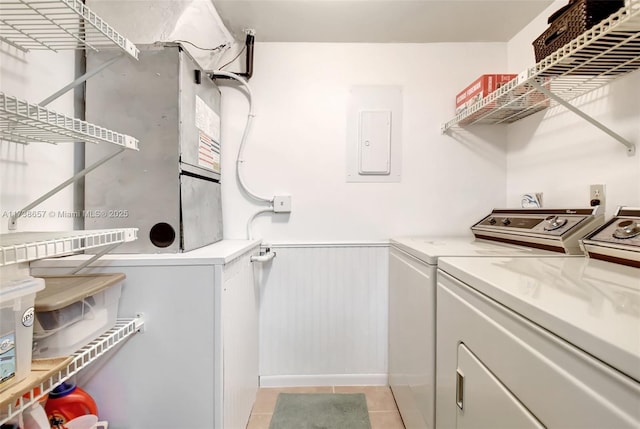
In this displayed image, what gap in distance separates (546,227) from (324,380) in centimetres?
155

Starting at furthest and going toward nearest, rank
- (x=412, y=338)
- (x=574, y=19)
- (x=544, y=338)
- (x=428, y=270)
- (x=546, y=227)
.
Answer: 1. (x=412, y=338)
2. (x=546, y=227)
3. (x=428, y=270)
4. (x=574, y=19)
5. (x=544, y=338)

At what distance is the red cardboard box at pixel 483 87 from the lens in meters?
1.56

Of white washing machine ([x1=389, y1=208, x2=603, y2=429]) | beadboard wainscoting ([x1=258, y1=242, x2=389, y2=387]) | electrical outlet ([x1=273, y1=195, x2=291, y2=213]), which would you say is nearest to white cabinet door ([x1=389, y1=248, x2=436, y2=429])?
white washing machine ([x1=389, y1=208, x2=603, y2=429])

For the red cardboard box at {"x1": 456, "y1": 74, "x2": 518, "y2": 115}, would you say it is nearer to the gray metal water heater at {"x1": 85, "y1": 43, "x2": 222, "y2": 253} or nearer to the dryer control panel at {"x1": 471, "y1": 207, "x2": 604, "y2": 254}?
the dryer control panel at {"x1": 471, "y1": 207, "x2": 604, "y2": 254}

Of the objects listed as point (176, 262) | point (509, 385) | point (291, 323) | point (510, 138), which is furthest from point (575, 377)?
point (510, 138)

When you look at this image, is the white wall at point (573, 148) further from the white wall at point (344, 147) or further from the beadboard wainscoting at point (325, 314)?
the beadboard wainscoting at point (325, 314)

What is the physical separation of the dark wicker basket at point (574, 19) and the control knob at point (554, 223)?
27.9 inches

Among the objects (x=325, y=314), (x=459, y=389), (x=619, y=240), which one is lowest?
(x=325, y=314)

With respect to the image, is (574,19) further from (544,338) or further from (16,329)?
(16,329)

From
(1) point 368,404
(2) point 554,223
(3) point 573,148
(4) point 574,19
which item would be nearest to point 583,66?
(4) point 574,19

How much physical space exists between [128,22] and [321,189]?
129 cm

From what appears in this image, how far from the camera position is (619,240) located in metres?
0.95

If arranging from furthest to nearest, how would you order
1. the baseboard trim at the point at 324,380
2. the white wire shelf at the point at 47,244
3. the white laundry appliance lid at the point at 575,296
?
the baseboard trim at the point at 324,380 → the white wire shelf at the point at 47,244 → the white laundry appliance lid at the point at 575,296

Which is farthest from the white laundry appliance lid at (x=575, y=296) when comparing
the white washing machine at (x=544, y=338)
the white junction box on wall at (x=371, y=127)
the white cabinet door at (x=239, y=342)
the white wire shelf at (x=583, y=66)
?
the white junction box on wall at (x=371, y=127)
